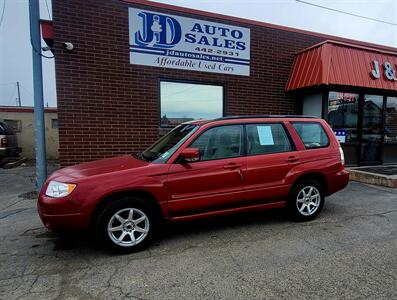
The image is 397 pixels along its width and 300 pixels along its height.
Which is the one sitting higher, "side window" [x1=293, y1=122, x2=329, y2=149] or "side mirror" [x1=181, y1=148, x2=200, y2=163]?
"side window" [x1=293, y1=122, x2=329, y2=149]

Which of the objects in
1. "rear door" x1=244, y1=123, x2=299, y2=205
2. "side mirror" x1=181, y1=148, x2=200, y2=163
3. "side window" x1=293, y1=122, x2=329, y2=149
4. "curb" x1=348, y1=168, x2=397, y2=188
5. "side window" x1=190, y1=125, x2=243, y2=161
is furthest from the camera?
"curb" x1=348, y1=168, x2=397, y2=188

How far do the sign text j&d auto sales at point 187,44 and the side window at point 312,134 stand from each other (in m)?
4.11

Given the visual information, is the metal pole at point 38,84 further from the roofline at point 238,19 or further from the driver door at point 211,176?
the driver door at point 211,176

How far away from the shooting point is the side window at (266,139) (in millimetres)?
4752

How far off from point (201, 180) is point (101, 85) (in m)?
4.63

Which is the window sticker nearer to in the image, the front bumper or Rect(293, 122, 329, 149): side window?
Rect(293, 122, 329, 149): side window

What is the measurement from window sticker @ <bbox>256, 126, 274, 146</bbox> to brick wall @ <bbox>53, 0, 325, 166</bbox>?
4.05 metres

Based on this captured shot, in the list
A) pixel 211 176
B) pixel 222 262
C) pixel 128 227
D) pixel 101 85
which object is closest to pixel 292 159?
pixel 211 176

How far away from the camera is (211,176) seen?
4305mm

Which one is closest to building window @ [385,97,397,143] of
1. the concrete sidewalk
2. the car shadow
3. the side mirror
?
the concrete sidewalk

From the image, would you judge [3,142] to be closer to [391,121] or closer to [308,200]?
[308,200]

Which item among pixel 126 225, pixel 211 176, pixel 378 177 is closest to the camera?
pixel 126 225

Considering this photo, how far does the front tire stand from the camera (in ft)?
12.5

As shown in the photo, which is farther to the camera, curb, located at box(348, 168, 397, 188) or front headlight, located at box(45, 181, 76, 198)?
curb, located at box(348, 168, 397, 188)
